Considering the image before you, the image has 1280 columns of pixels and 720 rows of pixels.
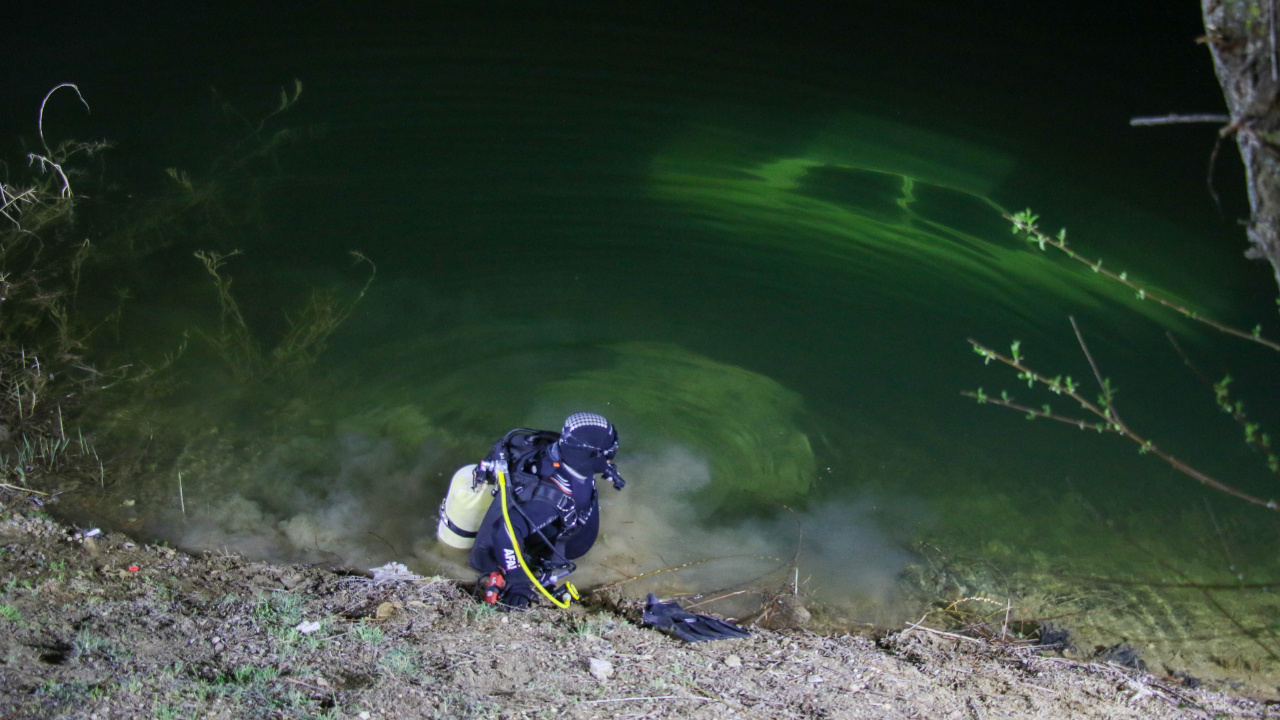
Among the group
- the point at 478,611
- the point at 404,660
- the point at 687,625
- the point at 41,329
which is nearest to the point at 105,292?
the point at 41,329

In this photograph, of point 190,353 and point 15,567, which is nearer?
point 15,567

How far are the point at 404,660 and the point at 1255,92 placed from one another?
10.4ft

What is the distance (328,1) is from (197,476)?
4750mm

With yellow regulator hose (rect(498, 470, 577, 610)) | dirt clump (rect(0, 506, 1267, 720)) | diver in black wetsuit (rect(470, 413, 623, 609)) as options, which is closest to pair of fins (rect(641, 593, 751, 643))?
dirt clump (rect(0, 506, 1267, 720))

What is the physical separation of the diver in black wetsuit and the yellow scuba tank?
0.17m

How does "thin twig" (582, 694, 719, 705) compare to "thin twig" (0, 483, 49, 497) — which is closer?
"thin twig" (582, 694, 719, 705)

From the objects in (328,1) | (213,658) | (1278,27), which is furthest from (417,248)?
(1278,27)

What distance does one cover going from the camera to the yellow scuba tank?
4.69 metres

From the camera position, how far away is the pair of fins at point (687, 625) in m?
4.02

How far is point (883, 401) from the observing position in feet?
20.9

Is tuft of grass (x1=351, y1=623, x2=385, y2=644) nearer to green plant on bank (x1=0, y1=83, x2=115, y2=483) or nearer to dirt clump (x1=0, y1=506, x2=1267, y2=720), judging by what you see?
dirt clump (x1=0, y1=506, x2=1267, y2=720)

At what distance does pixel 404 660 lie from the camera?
3426 millimetres

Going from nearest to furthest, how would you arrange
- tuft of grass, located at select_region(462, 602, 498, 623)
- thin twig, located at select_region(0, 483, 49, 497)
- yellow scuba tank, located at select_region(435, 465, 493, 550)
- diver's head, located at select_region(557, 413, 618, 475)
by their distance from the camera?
1. tuft of grass, located at select_region(462, 602, 498, 623)
2. diver's head, located at select_region(557, 413, 618, 475)
3. thin twig, located at select_region(0, 483, 49, 497)
4. yellow scuba tank, located at select_region(435, 465, 493, 550)

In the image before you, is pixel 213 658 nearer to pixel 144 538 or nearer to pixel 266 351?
pixel 144 538
